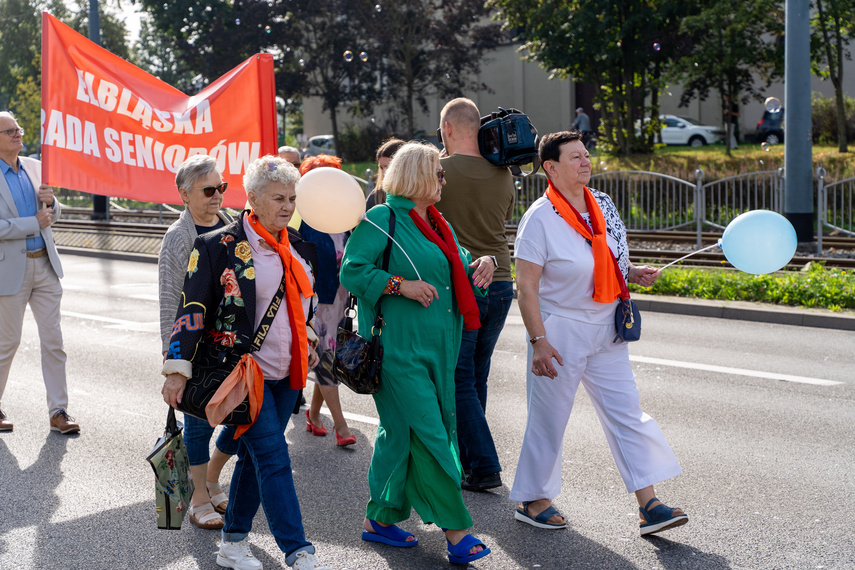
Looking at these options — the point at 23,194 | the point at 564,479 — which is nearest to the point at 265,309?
the point at 564,479

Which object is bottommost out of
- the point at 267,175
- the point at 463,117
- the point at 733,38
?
the point at 267,175

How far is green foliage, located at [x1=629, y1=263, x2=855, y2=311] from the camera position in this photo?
410 inches

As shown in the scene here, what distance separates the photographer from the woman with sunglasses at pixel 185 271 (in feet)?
14.3

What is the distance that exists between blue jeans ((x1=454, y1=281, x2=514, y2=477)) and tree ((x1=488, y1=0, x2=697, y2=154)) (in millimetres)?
19782

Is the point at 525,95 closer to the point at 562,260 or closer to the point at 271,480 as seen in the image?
the point at 562,260

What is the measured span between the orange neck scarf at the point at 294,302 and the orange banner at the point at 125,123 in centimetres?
242

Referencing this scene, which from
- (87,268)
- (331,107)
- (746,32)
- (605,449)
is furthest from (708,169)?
(331,107)

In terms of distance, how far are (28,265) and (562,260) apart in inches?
148

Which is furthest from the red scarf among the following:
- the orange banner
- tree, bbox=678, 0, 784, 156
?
tree, bbox=678, 0, 784, 156

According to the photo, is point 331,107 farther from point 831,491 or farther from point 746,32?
point 831,491

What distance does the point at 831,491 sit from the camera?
479 cm

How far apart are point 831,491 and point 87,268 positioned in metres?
14.4

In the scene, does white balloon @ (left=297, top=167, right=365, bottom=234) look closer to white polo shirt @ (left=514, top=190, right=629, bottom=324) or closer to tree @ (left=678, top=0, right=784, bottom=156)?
white polo shirt @ (left=514, top=190, right=629, bottom=324)

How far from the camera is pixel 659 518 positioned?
4.21 meters
